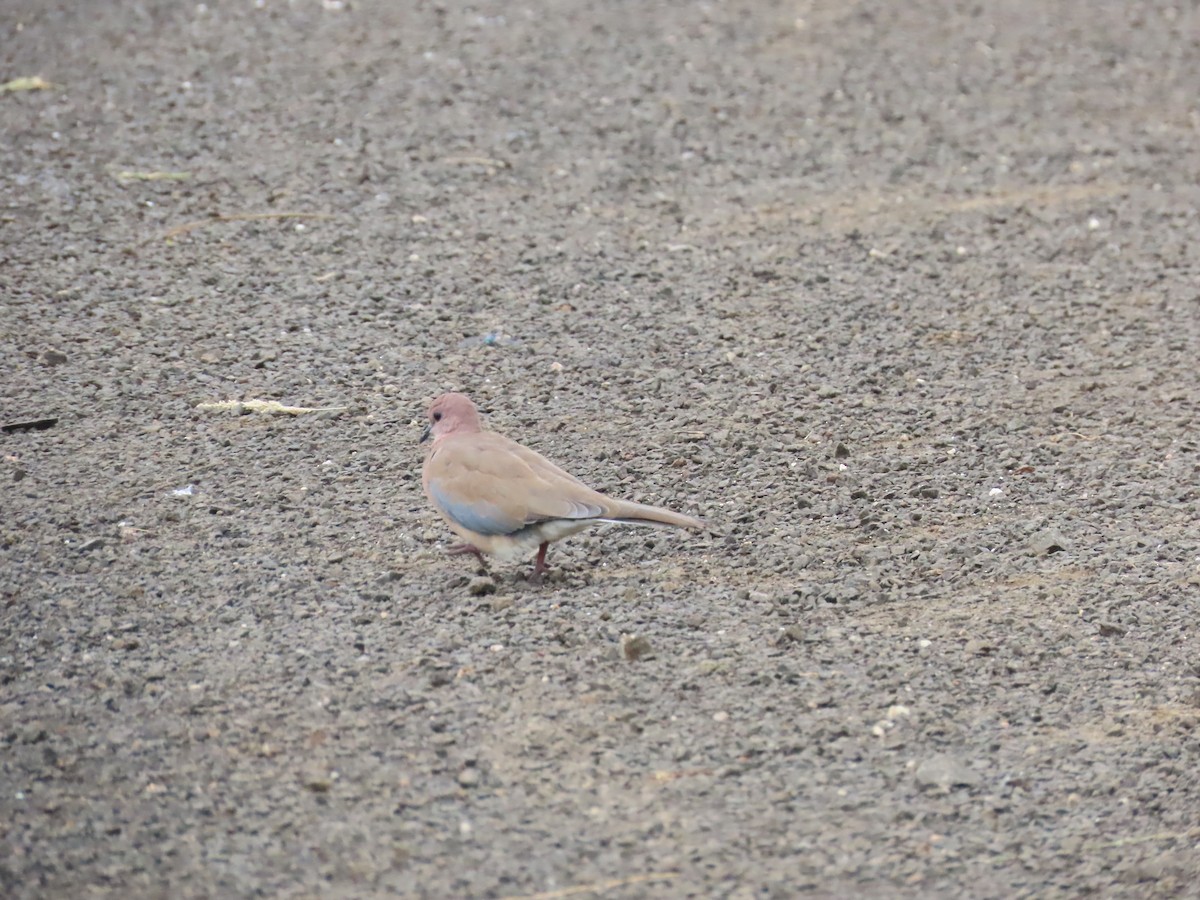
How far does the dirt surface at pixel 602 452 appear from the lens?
10.7ft

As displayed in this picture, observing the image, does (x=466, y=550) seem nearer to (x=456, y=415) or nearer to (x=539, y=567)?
(x=539, y=567)

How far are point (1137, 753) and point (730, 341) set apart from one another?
106 inches

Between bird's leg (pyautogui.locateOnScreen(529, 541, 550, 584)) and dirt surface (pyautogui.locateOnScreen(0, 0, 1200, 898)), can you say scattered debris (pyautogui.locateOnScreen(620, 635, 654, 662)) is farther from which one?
bird's leg (pyautogui.locateOnScreen(529, 541, 550, 584))

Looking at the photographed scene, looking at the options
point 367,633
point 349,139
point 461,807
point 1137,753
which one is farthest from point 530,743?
point 349,139

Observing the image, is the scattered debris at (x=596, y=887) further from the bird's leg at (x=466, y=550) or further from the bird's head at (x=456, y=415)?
the bird's head at (x=456, y=415)

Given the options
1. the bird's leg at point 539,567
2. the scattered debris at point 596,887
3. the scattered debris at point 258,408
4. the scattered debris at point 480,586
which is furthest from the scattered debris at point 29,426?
the scattered debris at point 596,887

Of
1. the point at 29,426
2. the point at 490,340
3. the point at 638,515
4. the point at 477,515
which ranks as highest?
the point at 638,515

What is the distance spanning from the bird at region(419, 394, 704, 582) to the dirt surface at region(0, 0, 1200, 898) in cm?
17

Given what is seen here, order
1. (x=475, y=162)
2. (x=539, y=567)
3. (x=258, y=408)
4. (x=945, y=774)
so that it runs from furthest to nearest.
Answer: (x=475, y=162) < (x=258, y=408) < (x=539, y=567) < (x=945, y=774)

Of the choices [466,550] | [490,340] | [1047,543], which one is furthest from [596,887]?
[490,340]

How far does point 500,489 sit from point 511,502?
59mm

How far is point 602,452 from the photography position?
197 inches

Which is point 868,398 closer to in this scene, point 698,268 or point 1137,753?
point 698,268

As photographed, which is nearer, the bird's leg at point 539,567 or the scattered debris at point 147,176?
the bird's leg at point 539,567
